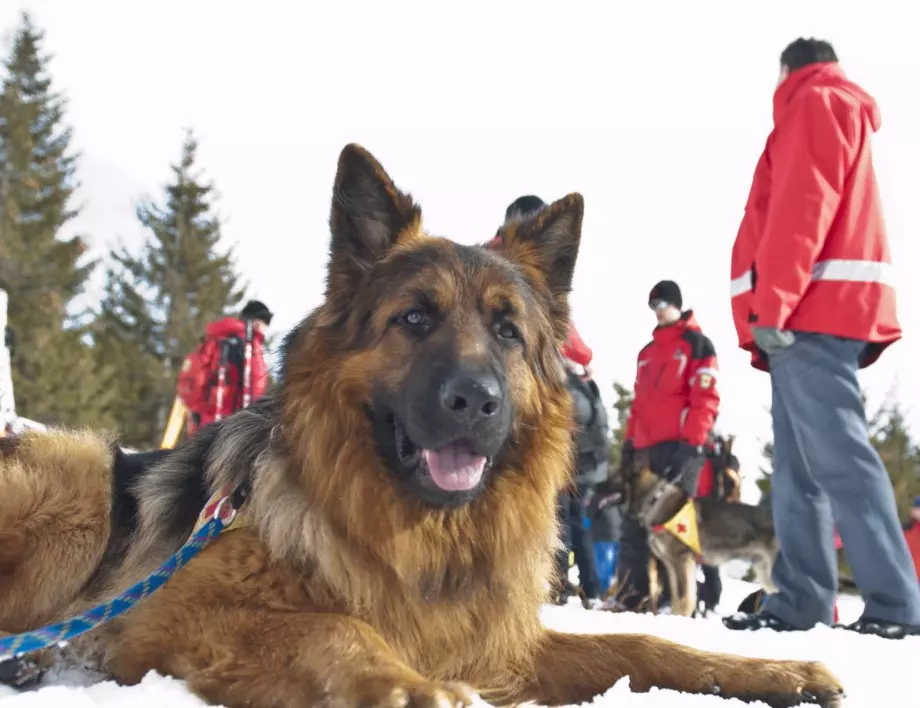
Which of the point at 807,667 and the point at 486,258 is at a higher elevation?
the point at 486,258

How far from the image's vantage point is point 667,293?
8.96m

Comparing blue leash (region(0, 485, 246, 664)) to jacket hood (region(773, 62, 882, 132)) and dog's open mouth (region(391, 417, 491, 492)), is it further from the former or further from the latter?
jacket hood (region(773, 62, 882, 132))

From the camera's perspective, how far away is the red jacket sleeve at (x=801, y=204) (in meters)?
4.33

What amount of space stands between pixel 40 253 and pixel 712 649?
28.3 metres

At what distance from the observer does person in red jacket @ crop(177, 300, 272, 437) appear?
1030 centimetres

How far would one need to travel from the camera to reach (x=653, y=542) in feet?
31.7

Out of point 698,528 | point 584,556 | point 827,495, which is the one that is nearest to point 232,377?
point 584,556

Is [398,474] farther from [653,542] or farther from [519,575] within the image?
[653,542]

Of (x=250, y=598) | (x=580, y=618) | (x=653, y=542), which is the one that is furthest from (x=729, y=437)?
(x=250, y=598)

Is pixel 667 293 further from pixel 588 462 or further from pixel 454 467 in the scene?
pixel 454 467

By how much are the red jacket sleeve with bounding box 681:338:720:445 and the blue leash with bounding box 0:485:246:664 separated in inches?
246

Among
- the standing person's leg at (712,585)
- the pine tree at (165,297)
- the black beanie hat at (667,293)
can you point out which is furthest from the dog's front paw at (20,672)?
the pine tree at (165,297)

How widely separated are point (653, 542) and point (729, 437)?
2.26 metres

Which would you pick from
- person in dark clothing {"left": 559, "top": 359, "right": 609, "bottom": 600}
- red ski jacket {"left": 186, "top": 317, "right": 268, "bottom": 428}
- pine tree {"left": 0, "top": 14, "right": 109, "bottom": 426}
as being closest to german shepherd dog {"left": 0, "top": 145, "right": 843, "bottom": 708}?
person in dark clothing {"left": 559, "top": 359, "right": 609, "bottom": 600}
